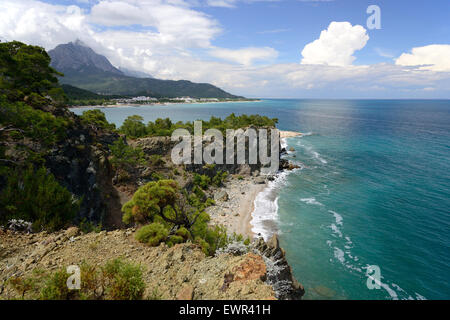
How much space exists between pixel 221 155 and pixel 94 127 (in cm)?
2668

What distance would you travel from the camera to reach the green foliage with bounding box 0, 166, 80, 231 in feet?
38.0

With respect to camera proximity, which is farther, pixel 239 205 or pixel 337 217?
pixel 239 205

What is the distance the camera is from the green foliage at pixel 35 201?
11.6 meters

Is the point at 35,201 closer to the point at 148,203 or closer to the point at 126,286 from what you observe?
the point at 148,203

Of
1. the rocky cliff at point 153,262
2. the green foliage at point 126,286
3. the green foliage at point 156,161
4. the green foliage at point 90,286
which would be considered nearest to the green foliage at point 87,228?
the rocky cliff at point 153,262

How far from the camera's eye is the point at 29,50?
2261 centimetres

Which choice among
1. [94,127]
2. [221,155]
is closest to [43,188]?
[94,127]

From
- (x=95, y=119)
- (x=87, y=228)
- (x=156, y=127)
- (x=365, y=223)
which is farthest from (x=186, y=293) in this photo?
(x=156, y=127)

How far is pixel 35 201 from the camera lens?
40.7 feet

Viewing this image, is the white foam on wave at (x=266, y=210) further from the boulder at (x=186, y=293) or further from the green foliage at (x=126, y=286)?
the green foliage at (x=126, y=286)

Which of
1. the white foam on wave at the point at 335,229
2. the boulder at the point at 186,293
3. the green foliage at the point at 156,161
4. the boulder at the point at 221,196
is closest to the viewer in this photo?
the boulder at the point at 186,293

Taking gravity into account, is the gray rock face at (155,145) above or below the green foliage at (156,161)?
above

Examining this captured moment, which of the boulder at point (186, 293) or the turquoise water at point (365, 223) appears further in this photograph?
the turquoise water at point (365, 223)
